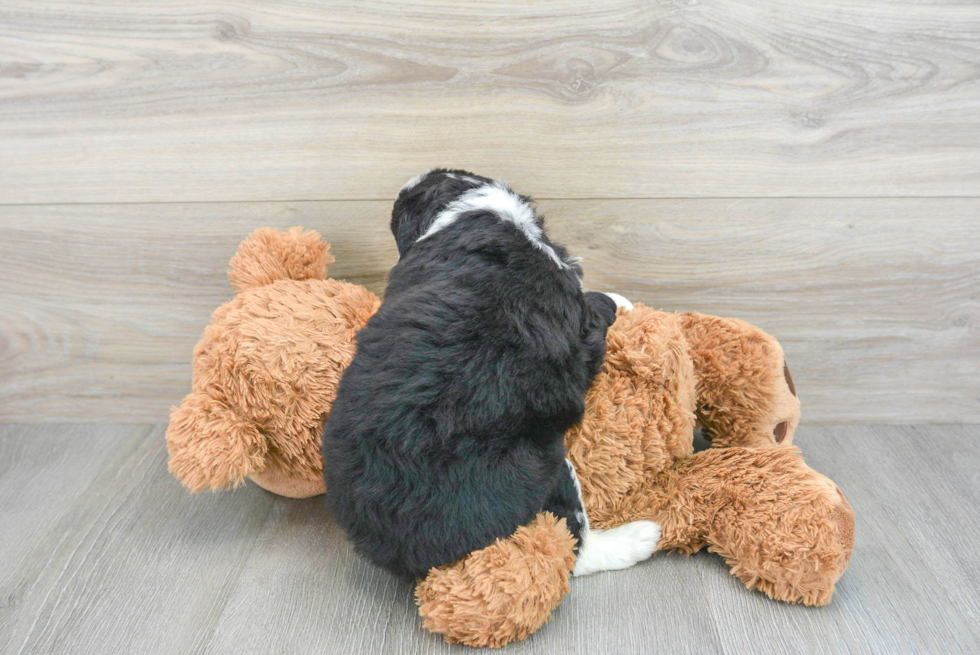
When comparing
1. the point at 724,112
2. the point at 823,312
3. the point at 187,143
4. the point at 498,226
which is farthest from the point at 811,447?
the point at 187,143

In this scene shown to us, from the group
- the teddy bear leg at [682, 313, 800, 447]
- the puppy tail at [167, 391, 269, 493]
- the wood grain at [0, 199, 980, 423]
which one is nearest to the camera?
the puppy tail at [167, 391, 269, 493]

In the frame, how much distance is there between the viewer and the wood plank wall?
3.48 ft

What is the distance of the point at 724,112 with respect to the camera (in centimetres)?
109

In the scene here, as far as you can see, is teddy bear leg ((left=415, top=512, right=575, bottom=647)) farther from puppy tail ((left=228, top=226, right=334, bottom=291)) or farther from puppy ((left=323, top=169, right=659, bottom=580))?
puppy tail ((left=228, top=226, right=334, bottom=291))

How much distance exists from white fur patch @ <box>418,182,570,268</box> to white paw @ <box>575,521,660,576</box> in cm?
38

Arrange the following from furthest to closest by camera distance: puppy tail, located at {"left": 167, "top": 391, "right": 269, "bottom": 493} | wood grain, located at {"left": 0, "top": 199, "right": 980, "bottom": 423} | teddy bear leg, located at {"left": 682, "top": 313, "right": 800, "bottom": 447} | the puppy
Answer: wood grain, located at {"left": 0, "top": 199, "right": 980, "bottom": 423}
teddy bear leg, located at {"left": 682, "top": 313, "right": 800, "bottom": 447}
puppy tail, located at {"left": 167, "top": 391, "right": 269, "bottom": 493}
the puppy

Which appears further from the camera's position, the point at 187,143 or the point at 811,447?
the point at 811,447

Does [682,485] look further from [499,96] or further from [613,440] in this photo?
[499,96]

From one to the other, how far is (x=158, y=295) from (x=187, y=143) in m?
0.28

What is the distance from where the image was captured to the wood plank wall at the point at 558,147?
1.06 meters

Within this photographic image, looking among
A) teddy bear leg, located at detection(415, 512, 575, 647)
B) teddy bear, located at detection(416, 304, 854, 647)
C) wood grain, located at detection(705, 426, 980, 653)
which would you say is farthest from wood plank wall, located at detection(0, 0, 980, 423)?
teddy bear leg, located at detection(415, 512, 575, 647)

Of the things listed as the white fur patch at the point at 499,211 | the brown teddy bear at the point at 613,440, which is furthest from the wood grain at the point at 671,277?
the white fur patch at the point at 499,211

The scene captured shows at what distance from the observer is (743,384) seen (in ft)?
3.31

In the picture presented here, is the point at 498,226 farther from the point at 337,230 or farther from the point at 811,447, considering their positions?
the point at 811,447
